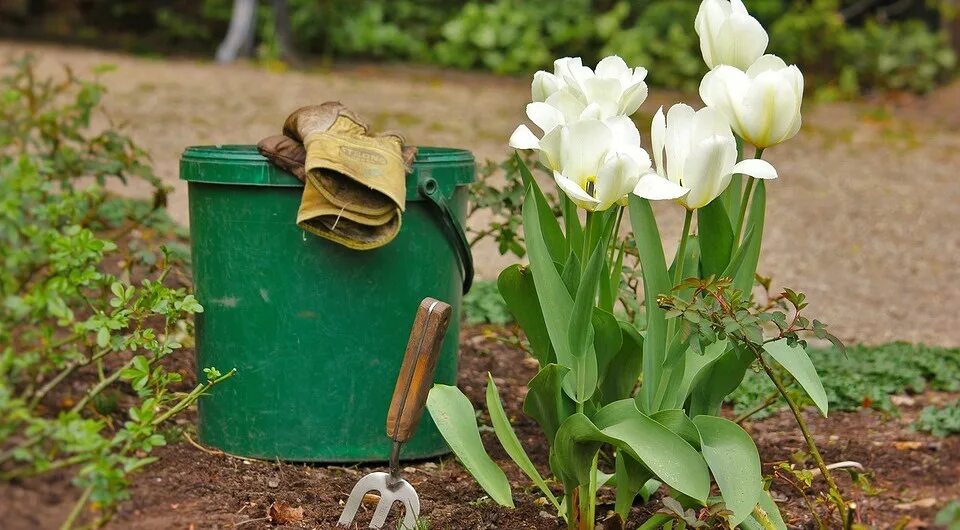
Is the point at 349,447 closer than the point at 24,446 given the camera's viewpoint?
No

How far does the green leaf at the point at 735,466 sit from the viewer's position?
2.04 meters

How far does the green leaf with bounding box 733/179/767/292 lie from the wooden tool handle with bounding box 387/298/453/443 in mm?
554

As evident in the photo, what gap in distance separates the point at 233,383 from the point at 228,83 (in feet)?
18.9

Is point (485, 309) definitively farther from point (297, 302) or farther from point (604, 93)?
point (604, 93)

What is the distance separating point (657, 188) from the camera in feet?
6.42

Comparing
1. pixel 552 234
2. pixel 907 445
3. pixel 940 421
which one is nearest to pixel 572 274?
pixel 552 234

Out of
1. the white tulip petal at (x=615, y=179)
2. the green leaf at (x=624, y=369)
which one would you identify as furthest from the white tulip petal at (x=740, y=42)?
the green leaf at (x=624, y=369)

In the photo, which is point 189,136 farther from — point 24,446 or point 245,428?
point 24,446

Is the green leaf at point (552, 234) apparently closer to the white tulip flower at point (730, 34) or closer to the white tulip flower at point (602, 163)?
the white tulip flower at point (602, 163)

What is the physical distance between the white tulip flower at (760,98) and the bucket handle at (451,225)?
2.52ft

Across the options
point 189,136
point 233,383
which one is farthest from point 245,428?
point 189,136

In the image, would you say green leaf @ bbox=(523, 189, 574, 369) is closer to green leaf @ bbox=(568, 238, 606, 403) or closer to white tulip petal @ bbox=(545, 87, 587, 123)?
green leaf @ bbox=(568, 238, 606, 403)

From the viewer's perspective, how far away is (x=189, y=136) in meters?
6.66

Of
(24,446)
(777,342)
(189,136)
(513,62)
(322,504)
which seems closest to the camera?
(24,446)
